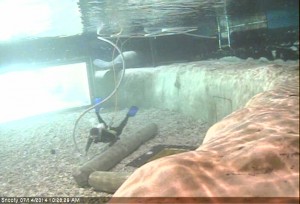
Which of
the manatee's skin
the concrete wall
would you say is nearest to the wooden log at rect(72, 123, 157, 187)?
the concrete wall

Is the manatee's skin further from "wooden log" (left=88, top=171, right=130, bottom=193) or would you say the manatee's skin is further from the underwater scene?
"wooden log" (left=88, top=171, right=130, bottom=193)

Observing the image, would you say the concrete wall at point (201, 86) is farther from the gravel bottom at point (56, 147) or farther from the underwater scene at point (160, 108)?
the gravel bottom at point (56, 147)

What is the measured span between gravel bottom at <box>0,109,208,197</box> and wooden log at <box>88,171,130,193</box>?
115 mm

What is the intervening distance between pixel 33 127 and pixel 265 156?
39.4 ft

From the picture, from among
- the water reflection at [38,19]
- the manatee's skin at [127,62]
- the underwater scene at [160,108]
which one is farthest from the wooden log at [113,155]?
the manatee's skin at [127,62]

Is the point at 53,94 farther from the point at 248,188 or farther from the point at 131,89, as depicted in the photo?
the point at 248,188

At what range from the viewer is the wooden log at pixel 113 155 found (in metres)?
5.70

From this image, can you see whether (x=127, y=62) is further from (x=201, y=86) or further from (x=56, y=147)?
(x=56, y=147)

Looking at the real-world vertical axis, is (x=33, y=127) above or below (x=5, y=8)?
below

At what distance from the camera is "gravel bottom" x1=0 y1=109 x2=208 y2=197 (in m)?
5.93

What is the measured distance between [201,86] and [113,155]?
486 cm

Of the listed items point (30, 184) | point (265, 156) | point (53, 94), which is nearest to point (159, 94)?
point (30, 184)

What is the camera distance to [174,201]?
1.78m

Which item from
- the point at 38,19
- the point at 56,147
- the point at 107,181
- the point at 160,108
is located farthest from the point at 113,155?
the point at 38,19
